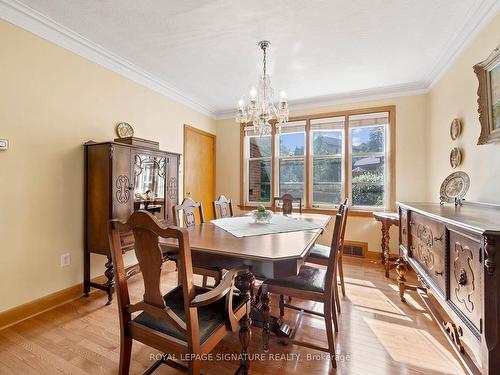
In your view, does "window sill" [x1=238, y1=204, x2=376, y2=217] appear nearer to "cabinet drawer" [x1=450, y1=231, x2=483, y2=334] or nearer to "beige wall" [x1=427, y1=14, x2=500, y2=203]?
"beige wall" [x1=427, y1=14, x2=500, y2=203]

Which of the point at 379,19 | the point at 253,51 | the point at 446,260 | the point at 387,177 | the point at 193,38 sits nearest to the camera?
the point at 446,260

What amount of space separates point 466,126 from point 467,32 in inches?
33.4

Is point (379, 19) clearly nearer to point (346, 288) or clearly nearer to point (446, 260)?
point (446, 260)

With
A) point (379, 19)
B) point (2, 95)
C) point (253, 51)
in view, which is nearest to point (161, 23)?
point (253, 51)

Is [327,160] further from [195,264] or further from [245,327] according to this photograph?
[245,327]

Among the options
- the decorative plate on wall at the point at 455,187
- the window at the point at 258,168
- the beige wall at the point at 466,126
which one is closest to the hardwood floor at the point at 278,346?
the decorative plate on wall at the point at 455,187

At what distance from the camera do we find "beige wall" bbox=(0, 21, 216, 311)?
1944 millimetres

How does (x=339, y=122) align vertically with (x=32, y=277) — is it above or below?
above

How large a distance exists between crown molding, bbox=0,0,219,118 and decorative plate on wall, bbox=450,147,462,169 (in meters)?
3.66

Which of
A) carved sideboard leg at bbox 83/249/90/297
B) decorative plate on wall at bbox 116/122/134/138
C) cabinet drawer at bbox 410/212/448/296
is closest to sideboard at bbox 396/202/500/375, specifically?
cabinet drawer at bbox 410/212/448/296

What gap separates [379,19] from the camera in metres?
2.05

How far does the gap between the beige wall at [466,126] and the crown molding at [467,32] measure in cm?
5

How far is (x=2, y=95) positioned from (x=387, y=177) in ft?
14.8

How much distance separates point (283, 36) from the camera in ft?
7.46
